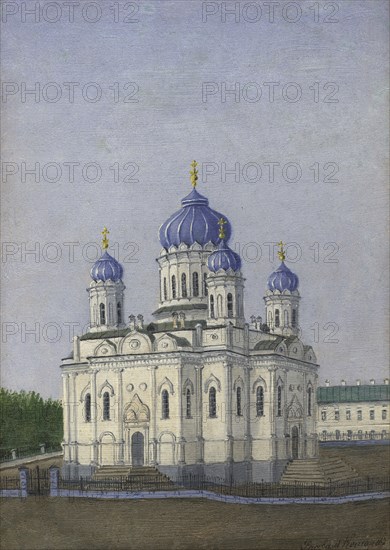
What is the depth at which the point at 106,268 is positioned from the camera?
48.4 feet

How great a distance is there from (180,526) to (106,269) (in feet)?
10.1

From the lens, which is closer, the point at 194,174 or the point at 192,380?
the point at 194,174

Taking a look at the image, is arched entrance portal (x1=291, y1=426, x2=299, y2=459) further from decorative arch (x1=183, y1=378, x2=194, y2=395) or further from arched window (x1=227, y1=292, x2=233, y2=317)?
arched window (x1=227, y1=292, x2=233, y2=317)

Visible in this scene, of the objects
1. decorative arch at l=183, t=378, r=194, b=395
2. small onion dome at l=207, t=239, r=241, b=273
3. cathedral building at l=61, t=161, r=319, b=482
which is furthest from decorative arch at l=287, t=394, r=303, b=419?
small onion dome at l=207, t=239, r=241, b=273

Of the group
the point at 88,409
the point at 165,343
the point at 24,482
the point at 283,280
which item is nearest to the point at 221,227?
the point at 283,280

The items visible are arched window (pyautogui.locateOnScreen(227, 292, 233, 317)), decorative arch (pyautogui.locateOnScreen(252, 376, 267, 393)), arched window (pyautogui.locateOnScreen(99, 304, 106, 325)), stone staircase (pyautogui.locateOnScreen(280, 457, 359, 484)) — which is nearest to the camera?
stone staircase (pyautogui.locateOnScreen(280, 457, 359, 484))

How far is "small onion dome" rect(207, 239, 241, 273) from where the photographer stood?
15.5 meters

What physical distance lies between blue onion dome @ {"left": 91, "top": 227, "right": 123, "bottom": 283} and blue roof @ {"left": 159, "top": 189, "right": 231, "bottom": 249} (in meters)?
0.66

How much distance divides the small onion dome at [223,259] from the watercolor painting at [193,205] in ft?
1.69

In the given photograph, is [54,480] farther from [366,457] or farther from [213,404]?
[366,457]

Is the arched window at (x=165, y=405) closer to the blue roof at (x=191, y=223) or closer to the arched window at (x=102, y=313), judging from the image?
the arched window at (x=102, y=313)

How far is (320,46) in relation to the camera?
14.6 m
